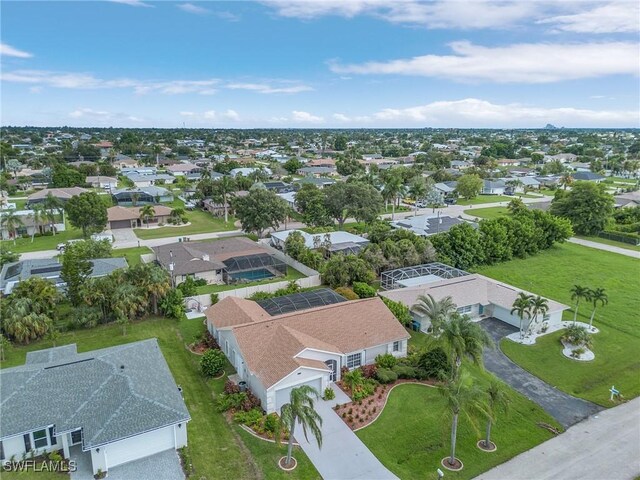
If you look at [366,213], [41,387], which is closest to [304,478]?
[41,387]

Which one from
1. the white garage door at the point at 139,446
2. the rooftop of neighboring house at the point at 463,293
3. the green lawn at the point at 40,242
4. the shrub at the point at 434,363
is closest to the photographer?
the white garage door at the point at 139,446

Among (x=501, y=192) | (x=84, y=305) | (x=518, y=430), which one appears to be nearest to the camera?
(x=518, y=430)

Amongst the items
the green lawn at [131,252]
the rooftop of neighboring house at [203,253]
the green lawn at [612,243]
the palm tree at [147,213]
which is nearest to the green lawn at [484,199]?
the green lawn at [612,243]

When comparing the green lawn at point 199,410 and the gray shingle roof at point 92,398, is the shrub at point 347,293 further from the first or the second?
the gray shingle roof at point 92,398

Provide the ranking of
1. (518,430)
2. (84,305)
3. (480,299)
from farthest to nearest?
1. (480,299)
2. (84,305)
3. (518,430)

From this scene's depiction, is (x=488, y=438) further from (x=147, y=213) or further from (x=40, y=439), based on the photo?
(x=147, y=213)

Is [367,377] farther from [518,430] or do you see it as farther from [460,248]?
[460,248]

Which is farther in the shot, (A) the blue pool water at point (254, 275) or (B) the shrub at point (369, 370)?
(A) the blue pool water at point (254, 275)
